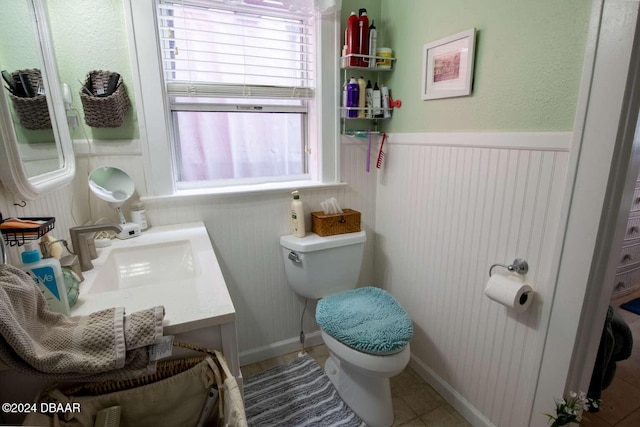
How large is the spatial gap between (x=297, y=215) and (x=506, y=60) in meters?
1.10

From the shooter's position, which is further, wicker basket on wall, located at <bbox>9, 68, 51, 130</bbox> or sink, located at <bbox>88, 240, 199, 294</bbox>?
sink, located at <bbox>88, 240, 199, 294</bbox>

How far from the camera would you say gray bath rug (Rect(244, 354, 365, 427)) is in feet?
4.94

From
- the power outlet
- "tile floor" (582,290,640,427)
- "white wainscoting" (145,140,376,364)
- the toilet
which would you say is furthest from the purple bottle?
"tile floor" (582,290,640,427)

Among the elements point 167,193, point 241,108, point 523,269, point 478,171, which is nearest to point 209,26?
point 241,108

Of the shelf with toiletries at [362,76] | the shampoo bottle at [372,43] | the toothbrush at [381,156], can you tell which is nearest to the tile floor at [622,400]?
the toothbrush at [381,156]

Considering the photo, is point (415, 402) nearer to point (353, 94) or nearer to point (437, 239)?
point (437, 239)

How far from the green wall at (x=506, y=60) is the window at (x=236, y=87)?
54 cm

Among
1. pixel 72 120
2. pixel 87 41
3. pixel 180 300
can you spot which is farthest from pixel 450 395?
pixel 87 41

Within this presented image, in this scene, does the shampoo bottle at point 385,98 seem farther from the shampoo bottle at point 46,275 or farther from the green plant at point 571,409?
the shampoo bottle at point 46,275

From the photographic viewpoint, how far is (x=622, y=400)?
1.60 metres

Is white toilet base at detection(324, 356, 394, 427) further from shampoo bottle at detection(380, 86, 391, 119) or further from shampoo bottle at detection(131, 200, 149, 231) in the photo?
shampoo bottle at detection(380, 86, 391, 119)

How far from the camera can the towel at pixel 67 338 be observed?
586 millimetres

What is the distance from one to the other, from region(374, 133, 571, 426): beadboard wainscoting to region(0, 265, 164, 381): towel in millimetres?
1190

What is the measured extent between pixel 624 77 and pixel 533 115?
0.84ft
